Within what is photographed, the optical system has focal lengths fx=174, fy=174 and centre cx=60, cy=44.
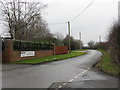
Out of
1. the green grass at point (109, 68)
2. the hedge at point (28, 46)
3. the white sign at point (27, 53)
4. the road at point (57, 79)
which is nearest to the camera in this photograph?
the road at point (57, 79)

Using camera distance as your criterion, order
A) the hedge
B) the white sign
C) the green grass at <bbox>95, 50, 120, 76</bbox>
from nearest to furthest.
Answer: the green grass at <bbox>95, 50, 120, 76</bbox>
the hedge
the white sign

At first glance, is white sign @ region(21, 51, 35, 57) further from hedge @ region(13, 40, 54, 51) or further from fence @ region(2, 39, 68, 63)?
hedge @ region(13, 40, 54, 51)

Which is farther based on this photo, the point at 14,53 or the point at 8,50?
the point at 14,53

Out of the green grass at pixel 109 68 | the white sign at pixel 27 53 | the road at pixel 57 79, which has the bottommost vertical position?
the road at pixel 57 79

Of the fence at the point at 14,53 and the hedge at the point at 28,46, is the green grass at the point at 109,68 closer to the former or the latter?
the fence at the point at 14,53

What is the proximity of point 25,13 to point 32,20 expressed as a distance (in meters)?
2.01

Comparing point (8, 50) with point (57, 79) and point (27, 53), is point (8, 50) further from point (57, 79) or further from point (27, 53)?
point (57, 79)

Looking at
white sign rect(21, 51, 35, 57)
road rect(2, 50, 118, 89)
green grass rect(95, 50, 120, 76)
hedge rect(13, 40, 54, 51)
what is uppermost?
hedge rect(13, 40, 54, 51)

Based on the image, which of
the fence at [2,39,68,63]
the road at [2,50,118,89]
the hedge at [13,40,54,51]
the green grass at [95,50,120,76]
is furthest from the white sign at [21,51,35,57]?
the green grass at [95,50,120,76]

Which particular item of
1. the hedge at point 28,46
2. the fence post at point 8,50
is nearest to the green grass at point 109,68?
the fence post at point 8,50

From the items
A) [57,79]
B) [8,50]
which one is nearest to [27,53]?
[8,50]

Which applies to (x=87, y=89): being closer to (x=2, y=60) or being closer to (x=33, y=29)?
(x=2, y=60)

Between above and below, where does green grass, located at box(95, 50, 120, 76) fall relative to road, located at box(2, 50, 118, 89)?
above

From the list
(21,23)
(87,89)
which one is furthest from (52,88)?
(21,23)
